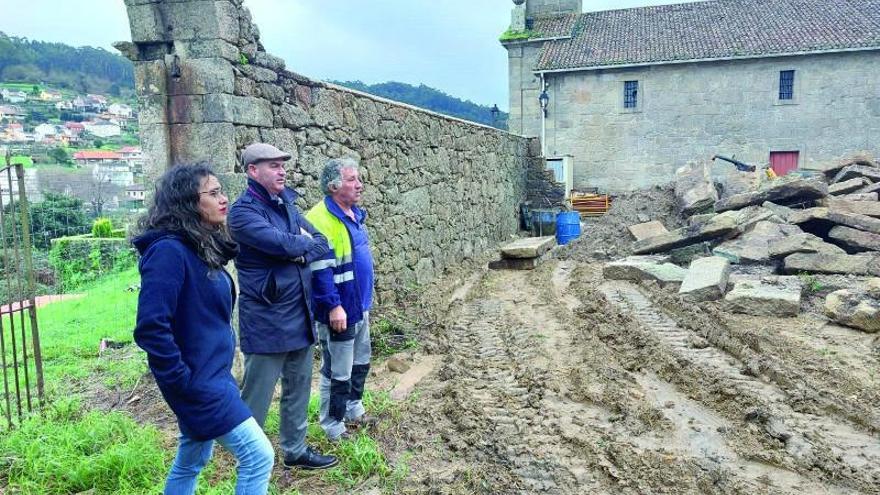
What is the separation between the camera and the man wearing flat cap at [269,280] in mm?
3209

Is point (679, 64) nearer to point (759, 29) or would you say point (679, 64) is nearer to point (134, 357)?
point (759, 29)

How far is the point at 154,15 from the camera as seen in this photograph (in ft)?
15.6

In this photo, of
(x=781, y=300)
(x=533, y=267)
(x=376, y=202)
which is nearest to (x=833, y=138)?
(x=533, y=267)

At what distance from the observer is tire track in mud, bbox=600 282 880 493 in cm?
351

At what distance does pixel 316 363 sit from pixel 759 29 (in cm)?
2424

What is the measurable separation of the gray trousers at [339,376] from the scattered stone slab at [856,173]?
12.6 metres

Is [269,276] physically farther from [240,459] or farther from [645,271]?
[645,271]

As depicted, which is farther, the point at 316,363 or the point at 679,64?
the point at 679,64

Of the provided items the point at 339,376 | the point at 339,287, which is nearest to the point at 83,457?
the point at 339,376

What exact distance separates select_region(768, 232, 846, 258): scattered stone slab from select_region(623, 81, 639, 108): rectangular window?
619 inches

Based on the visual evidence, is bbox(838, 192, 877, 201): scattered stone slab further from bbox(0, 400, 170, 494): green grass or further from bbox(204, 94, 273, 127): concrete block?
bbox(0, 400, 170, 494): green grass

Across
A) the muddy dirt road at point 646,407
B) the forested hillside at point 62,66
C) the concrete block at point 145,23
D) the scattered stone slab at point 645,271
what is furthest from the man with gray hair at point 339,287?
the forested hillside at point 62,66

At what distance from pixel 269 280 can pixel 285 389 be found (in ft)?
2.33

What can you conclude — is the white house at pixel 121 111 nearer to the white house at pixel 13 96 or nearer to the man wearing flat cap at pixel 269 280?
the white house at pixel 13 96
